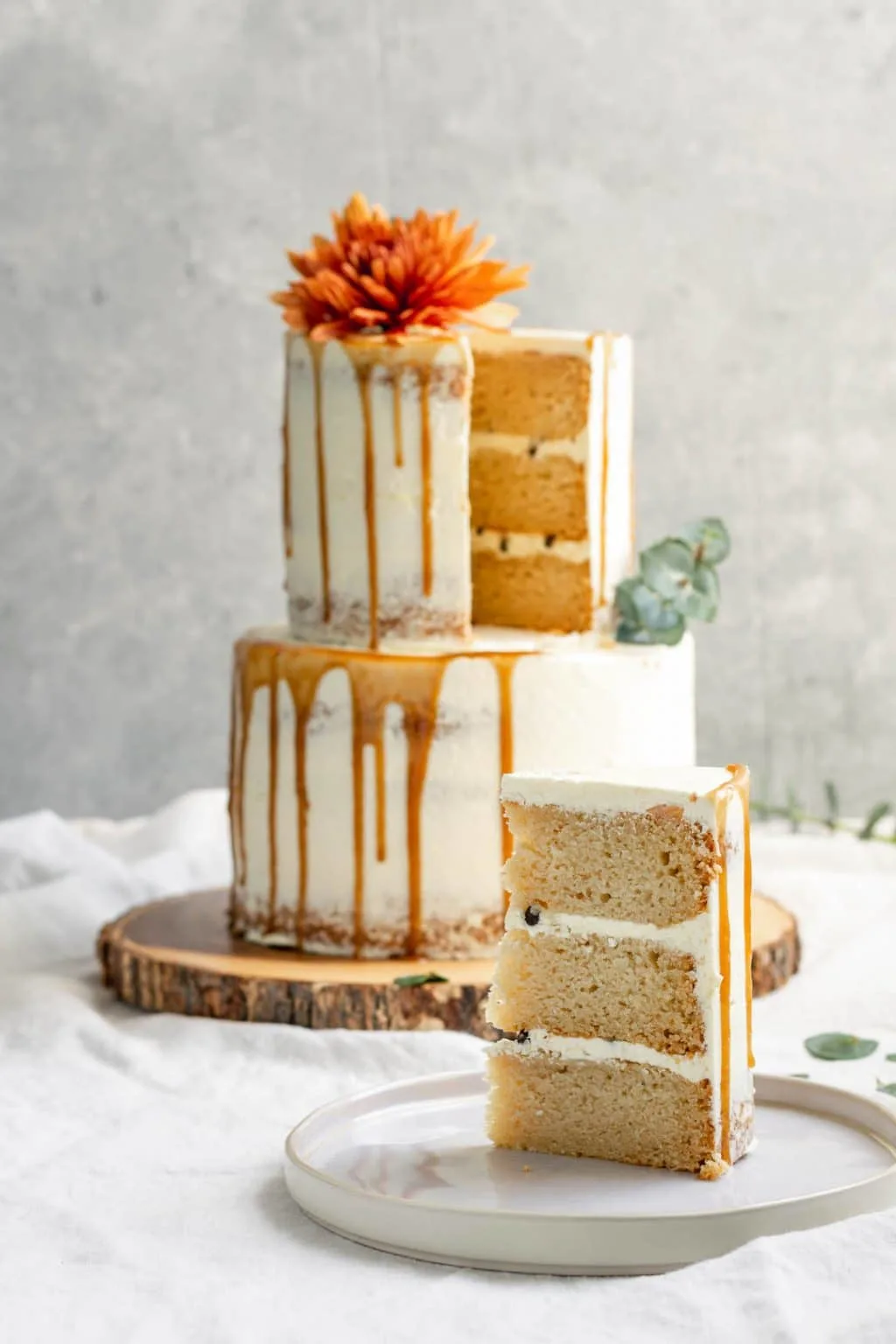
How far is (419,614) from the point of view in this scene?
2.73 metres

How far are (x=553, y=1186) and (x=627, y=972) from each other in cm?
21

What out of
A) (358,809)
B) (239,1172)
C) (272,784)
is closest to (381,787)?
(358,809)

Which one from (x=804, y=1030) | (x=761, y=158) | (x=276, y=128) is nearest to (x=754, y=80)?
(x=761, y=158)

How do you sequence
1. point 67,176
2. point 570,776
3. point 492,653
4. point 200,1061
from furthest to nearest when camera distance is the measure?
1. point 67,176
2. point 492,653
3. point 200,1061
4. point 570,776

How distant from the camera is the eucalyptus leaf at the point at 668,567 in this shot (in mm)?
2812

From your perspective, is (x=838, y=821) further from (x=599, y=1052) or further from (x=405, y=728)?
(x=599, y=1052)

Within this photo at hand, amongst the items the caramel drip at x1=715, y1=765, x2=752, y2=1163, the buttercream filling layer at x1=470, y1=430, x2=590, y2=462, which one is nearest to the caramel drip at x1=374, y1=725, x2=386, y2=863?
the buttercream filling layer at x1=470, y1=430, x2=590, y2=462

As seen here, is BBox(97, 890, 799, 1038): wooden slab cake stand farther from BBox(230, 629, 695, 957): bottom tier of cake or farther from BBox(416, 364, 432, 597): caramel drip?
BBox(416, 364, 432, 597): caramel drip

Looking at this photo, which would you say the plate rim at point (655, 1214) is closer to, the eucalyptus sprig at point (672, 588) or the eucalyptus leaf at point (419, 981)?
the eucalyptus leaf at point (419, 981)

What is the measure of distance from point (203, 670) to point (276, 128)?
1.11 meters

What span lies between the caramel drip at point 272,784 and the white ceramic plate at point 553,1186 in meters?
0.76

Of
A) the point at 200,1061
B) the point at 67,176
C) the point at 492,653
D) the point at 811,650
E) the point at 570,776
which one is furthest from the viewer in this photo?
the point at 811,650

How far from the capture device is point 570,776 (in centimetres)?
195

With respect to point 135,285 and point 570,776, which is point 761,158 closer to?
point 135,285
